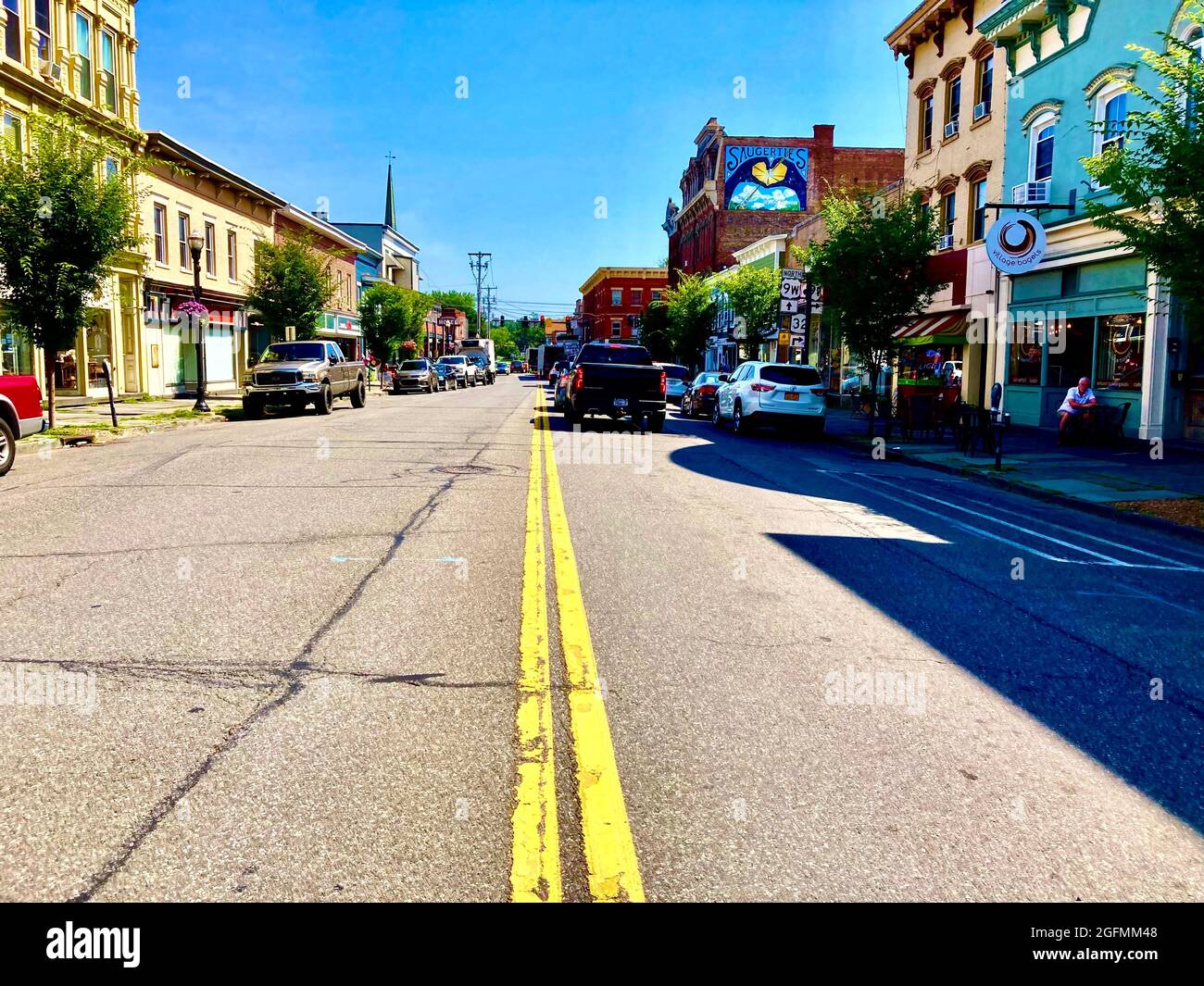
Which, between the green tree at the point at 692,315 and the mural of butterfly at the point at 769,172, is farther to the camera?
the mural of butterfly at the point at 769,172

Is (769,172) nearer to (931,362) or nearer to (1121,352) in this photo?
(931,362)

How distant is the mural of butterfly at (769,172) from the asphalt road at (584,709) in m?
61.1

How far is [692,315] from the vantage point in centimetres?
5869

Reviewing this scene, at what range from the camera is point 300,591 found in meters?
6.91

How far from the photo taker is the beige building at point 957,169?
91.4 ft

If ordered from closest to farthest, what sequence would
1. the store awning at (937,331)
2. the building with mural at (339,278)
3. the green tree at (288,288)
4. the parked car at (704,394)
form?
the store awning at (937,331) < the parked car at (704,394) < the green tree at (288,288) < the building with mural at (339,278)

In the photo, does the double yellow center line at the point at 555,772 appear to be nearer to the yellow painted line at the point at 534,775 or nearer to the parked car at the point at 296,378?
the yellow painted line at the point at 534,775

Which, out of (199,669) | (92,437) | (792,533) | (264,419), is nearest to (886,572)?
(792,533)

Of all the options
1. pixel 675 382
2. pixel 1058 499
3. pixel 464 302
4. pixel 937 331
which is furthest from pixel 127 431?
pixel 464 302

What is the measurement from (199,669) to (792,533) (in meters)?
6.28

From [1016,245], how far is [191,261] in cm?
2616

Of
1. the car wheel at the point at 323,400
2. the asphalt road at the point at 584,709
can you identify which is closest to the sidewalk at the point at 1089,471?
the asphalt road at the point at 584,709
